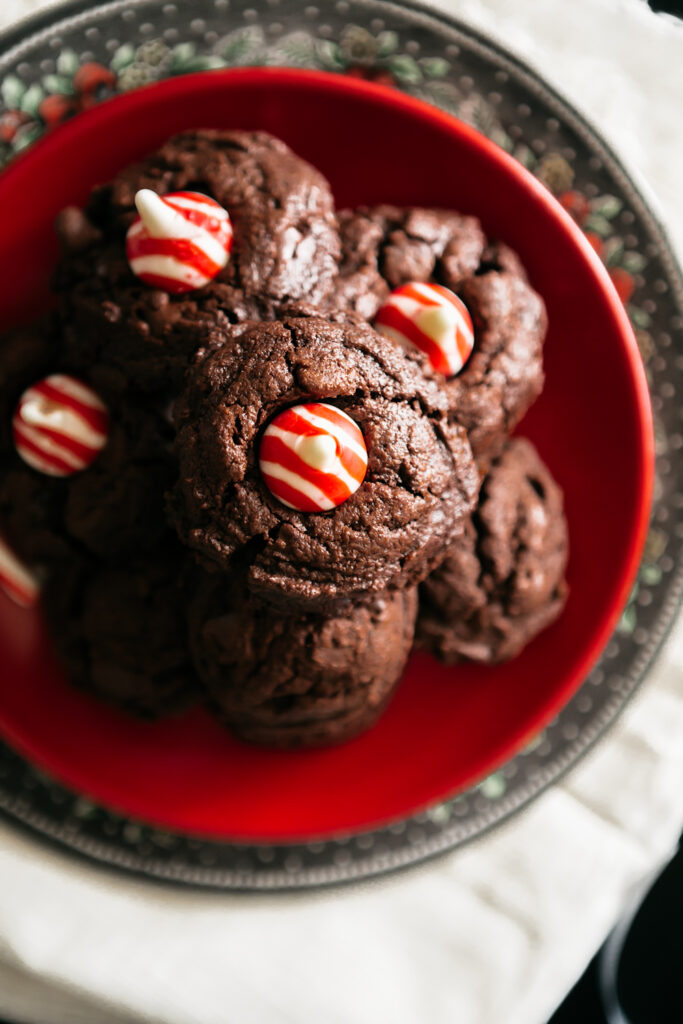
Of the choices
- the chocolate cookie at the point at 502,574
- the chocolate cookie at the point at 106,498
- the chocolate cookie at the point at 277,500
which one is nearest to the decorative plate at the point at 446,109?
the chocolate cookie at the point at 502,574

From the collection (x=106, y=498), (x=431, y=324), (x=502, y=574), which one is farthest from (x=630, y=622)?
(x=106, y=498)

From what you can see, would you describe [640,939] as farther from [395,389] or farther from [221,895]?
[395,389]

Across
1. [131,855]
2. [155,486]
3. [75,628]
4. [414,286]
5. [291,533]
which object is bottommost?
[131,855]

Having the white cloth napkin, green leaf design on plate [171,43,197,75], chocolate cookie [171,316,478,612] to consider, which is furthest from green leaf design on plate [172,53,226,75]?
chocolate cookie [171,316,478,612]

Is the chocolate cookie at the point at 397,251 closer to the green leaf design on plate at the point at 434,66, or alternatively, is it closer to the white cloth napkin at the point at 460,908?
the green leaf design on plate at the point at 434,66

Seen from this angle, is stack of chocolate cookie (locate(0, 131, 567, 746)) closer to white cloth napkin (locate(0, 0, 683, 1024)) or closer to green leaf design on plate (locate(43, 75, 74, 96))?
green leaf design on plate (locate(43, 75, 74, 96))

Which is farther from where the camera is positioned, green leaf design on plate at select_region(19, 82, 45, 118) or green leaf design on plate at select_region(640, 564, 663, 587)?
green leaf design on plate at select_region(640, 564, 663, 587)

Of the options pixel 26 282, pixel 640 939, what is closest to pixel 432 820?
pixel 640 939
